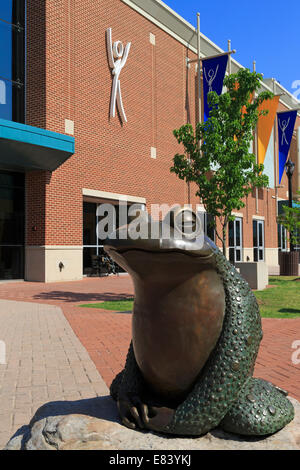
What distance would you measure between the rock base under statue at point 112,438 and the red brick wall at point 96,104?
12.5 m

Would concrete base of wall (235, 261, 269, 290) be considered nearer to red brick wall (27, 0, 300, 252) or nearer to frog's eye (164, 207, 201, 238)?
red brick wall (27, 0, 300, 252)

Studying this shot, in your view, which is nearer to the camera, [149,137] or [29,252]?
[29,252]

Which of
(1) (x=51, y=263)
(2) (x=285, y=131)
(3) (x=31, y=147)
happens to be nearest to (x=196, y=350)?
(3) (x=31, y=147)

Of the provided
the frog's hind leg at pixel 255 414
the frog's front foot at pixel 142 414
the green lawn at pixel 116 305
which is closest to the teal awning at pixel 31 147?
the green lawn at pixel 116 305

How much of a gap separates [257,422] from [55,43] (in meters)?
15.6

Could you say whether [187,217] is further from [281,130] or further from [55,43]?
[281,130]

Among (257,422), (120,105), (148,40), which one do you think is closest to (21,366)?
(257,422)

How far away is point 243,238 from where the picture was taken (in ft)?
87.6

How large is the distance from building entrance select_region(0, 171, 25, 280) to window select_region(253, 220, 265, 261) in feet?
60.2

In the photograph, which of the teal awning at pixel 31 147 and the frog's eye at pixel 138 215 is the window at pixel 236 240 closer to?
the teal awning at pixel 31 147

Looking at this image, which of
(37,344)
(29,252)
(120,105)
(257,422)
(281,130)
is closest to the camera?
(257,422)

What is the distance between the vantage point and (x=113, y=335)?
5.97m

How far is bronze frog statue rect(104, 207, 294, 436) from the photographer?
1.85 m

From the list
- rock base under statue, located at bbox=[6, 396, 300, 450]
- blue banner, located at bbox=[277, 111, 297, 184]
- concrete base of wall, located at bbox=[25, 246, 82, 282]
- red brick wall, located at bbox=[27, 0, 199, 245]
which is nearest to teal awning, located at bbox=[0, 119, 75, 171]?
red brick wall, located at bbox=[27, 0, 199, 245]
